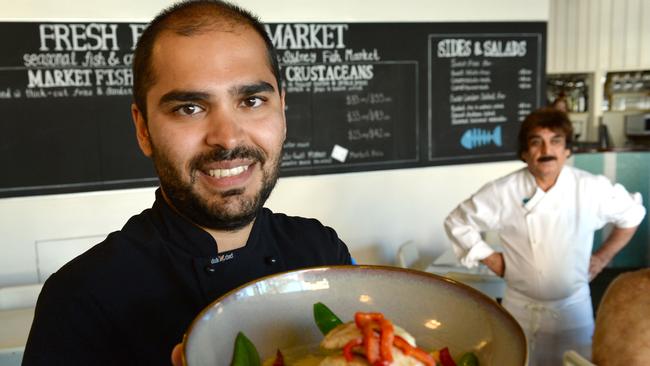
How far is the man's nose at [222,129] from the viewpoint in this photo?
79 cm

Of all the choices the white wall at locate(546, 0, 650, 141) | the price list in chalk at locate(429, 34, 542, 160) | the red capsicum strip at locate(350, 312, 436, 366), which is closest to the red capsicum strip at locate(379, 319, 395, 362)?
the red capsicum strip at locate(350, 312, 436, 366)

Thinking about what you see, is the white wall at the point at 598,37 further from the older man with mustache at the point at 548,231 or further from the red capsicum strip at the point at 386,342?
the red capsicum strip at the point at 386,342

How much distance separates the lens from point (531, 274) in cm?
226

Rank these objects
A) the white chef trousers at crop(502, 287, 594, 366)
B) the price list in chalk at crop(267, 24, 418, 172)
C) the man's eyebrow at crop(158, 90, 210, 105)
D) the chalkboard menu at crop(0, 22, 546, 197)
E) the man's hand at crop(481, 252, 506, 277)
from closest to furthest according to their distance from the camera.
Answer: the man's eyebrow at crop(158, 90, 210, 105), the white chef trousers at crop(502, 287, 594, 366), the man's hand at crop(481, 252, 506, 277), the chalkboard menu at crop(0, 22, 546, 197), the price list in chalk at crop(267, 24, 418, 172)

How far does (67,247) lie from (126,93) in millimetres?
830

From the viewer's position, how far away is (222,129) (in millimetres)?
786

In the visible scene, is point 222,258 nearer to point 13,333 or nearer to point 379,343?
point 379,343

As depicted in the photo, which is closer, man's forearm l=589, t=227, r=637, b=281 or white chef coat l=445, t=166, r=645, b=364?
white chef coat l=445, t=166, r=645, b=364

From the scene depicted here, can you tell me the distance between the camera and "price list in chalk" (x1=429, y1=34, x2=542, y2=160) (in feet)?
10.8

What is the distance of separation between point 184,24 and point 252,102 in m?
0.15

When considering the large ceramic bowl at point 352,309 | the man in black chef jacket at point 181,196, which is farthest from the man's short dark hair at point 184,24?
the large ceramic bowl at point 352,309

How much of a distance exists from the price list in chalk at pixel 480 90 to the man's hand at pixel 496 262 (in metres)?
1.09

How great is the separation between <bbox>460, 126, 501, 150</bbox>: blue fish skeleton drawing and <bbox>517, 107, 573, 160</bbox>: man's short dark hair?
1023 mm

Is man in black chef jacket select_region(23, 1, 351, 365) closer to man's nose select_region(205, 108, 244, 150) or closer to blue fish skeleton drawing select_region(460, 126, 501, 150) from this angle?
man's nose select_region(205, 108, 244, 150)
